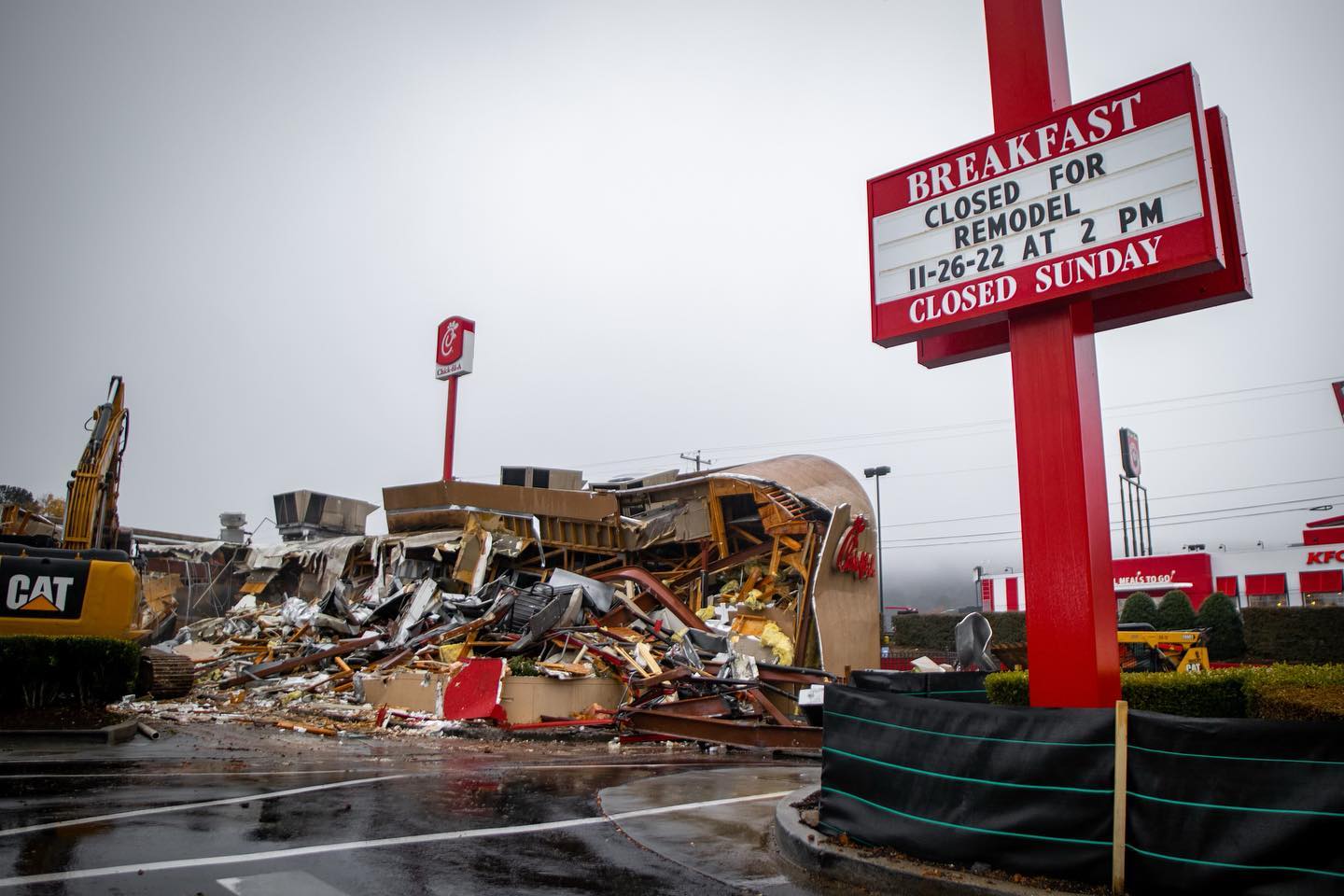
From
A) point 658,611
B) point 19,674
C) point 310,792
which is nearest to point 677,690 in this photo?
point 658,611

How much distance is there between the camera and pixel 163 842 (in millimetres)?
6250

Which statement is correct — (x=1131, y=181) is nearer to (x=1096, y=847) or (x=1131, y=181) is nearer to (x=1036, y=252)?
(x=1036, y=252)

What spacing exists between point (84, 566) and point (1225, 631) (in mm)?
37555

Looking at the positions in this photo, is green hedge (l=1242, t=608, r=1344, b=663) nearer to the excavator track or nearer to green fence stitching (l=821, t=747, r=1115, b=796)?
green fence stitching (l=821, t=747, r=1115, b=796)

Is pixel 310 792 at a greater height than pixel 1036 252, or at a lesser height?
lesser

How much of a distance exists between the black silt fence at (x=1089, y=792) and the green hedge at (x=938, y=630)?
121ft

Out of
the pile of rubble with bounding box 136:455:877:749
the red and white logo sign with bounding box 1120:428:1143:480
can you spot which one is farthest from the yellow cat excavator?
the red and white logo sign with bounding box 1120:428:1143:480

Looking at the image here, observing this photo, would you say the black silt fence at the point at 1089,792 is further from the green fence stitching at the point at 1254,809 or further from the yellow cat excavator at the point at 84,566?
the yellow cat excavator at the point at 84,566

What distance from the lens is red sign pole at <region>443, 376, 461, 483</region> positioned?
3341 cm

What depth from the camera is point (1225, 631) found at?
34.2 metres

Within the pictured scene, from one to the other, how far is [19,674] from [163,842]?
33.2 feet

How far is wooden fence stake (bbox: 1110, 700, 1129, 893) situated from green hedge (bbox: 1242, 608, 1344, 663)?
29357mm

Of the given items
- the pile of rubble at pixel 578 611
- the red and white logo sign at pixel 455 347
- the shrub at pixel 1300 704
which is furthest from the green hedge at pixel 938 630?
the shrub at pixel 1300 704

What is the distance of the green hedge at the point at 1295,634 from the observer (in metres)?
29.0
